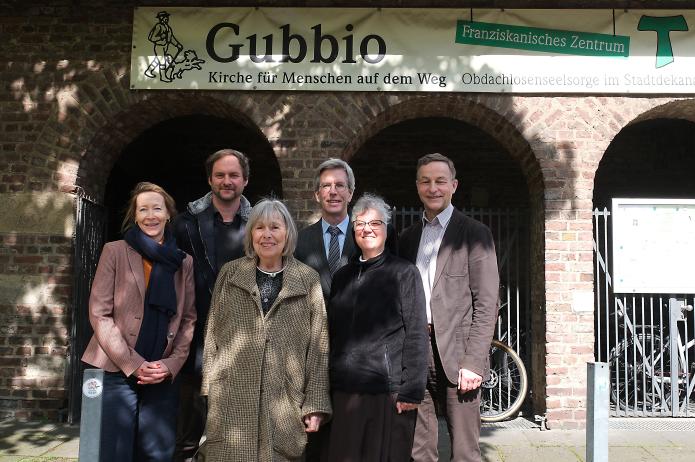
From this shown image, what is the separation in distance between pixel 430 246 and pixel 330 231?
1.89 ft

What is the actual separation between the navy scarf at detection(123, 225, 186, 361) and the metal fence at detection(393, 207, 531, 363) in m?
3.05

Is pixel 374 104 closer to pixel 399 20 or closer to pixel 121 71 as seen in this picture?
pixel 399 20

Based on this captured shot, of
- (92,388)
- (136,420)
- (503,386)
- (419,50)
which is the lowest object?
(503,386)

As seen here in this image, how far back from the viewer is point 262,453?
2.92 m

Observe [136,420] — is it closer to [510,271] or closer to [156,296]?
[156,296]

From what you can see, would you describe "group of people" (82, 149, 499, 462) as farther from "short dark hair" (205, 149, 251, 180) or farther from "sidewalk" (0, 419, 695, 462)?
"sidewalk" (0, 419, 695, 462)

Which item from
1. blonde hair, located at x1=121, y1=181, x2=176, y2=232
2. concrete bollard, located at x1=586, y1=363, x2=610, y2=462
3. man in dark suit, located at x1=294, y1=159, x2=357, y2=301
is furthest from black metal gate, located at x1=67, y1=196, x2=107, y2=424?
concrete bollard, located at x1=586, y1=363, x2=610, y2=462

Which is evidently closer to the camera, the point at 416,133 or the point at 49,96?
the point at 49,96

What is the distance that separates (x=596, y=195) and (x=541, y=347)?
3.52 m

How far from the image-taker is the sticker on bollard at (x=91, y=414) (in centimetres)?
262

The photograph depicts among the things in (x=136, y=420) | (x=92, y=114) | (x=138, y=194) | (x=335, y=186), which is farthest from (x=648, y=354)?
(x=92, y=114)

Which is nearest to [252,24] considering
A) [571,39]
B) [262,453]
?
[571,39]

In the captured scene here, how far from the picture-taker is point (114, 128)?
6113 mm

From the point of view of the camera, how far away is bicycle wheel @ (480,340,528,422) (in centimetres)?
604
